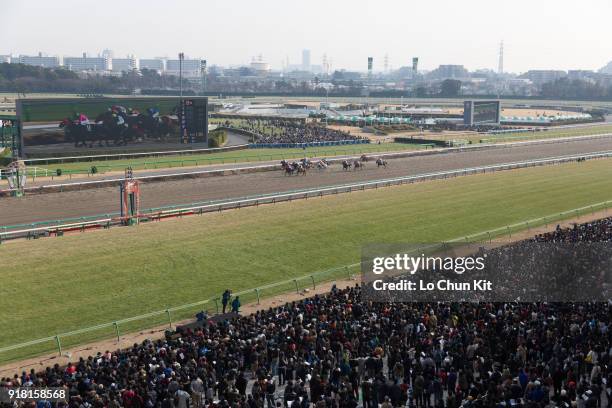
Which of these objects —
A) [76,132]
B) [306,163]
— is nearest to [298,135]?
[306,163]

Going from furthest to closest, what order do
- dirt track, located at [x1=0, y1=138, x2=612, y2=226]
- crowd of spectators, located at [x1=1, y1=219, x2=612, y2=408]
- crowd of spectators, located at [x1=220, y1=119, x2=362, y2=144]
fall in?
crowd of spectators, located at [x1=220, y1=119, x2=362, y2=144] → dirt track, located at [x1=0, y1=138, x2=612, y2=226] → crowd of spectators, located at [x1=1, y1=219, x2=612, y2=408]

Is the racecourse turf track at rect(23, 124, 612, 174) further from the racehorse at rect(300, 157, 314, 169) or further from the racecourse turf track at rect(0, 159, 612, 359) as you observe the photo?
the racecourse turf track at rect(0, 159, 612, 359)

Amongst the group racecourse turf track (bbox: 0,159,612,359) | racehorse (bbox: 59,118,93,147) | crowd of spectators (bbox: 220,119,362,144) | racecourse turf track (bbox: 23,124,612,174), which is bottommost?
racecourse turf track (bbox: 0,159,612,359)

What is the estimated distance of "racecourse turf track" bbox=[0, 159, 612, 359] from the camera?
72.2 feet

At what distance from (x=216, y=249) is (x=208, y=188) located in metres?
14.8

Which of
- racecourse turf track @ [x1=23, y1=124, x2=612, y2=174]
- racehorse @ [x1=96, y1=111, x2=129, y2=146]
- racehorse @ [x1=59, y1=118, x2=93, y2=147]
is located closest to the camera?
racecourse turf track @ [x1=23, y1=124, x2=612, y2=174]

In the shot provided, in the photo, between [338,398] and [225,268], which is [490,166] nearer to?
[225,268]

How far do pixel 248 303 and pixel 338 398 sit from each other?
9.56 metres

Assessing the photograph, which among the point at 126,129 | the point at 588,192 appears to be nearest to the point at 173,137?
the point at 126,129

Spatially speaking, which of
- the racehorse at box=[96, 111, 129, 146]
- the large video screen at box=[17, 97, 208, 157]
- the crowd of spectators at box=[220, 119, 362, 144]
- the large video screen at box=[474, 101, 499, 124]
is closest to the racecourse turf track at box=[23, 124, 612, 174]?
the large video screen at box=[17, 97, 208, 157]

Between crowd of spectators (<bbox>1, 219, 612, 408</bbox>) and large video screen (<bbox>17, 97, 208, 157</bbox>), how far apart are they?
123ft

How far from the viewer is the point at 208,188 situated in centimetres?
4278

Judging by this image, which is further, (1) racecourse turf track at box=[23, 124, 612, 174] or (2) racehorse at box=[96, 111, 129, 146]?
(2) racehorse at box=[96, 111, 129, 146]

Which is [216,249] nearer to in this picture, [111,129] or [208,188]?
[208,188]
